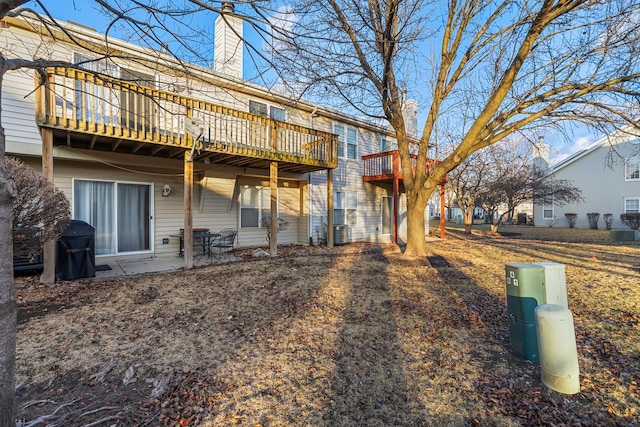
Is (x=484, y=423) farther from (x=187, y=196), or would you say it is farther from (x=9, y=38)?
(x=9, y=38)

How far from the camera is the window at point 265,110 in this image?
1012 cm

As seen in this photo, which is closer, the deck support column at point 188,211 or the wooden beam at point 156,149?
the deck support column at point 188,211

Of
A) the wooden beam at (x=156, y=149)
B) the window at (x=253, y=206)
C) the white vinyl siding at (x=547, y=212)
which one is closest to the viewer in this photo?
the wooden beam at (x=156, y=149)

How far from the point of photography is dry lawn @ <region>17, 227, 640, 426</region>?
235 cm

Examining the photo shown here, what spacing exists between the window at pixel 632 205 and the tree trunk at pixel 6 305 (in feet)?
90.7

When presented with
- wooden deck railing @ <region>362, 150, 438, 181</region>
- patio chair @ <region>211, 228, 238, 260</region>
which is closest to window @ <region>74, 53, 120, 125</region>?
patio chair @ <region>211, 228, 238, 260</region>

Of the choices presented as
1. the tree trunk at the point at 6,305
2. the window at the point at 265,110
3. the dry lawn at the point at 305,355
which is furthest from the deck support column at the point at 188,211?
the tree trunk at the point at 6,305

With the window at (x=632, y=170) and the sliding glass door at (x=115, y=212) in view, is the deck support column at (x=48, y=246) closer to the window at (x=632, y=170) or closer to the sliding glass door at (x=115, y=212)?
the sliding glass door at (x=115, y=212)

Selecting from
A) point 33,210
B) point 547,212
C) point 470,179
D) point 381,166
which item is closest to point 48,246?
point 33,210

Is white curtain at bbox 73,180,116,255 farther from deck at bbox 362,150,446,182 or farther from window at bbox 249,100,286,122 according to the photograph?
deck at bbox 362,150,446,182

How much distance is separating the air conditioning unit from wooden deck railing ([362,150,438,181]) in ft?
8.82

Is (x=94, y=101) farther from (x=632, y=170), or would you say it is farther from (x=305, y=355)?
(x=632, y=170)

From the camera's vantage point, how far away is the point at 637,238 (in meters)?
13.5

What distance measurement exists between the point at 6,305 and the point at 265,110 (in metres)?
9.67
